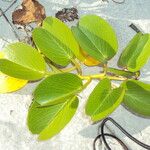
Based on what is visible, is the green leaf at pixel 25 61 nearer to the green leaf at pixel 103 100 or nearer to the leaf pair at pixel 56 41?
the leaf pair at pixel 56 41

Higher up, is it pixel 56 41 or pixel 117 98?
pixel 56 41

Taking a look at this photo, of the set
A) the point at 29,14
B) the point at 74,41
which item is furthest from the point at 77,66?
the point at 29,14

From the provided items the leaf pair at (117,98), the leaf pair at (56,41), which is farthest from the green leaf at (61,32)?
the leaf pair at (117,98)

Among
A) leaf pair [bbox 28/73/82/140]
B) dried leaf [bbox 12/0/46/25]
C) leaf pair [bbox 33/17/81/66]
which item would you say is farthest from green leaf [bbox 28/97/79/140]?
dried leaf [bbox 12/0/46/25]

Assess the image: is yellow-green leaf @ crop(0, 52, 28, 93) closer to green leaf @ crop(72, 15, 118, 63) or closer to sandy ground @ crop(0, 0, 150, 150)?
sandy ground @ crop(0, 0, 150, 150)

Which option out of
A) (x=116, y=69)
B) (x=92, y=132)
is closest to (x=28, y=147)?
(x=92, y=132)

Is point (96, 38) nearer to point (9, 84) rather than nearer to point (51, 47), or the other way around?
point (51, 47)

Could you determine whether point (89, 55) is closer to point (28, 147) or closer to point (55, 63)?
point (55, 63)
